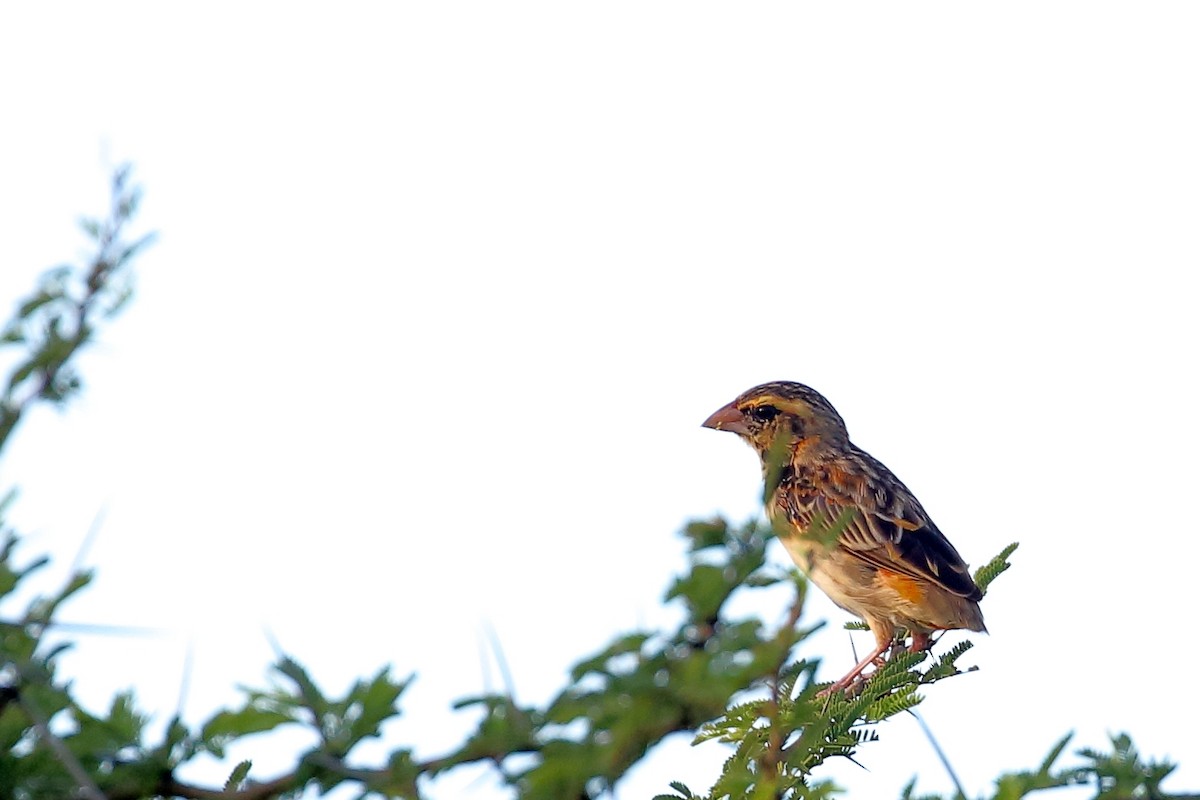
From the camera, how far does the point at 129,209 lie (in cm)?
217

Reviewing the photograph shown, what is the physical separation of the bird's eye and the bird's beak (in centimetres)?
9

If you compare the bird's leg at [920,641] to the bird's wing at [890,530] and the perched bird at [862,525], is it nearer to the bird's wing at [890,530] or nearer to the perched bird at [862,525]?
the perched bird at [862,525]

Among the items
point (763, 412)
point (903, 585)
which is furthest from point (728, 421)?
point (903, 585)

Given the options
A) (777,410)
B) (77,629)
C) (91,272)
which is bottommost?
(77,629)

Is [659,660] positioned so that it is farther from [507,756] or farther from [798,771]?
[798,771]

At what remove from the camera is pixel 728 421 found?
10.4 m

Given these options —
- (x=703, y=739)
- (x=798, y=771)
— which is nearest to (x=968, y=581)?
(x=703, y=739)

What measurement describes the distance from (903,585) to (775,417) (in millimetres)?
2208

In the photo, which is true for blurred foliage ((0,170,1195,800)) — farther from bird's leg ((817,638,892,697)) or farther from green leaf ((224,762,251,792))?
Result: bird's leg ((817,638,892,697))

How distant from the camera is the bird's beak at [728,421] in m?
10.4

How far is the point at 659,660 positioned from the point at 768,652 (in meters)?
0.14

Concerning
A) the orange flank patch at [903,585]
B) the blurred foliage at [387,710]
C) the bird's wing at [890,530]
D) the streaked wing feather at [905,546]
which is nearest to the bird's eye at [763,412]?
the bird's wing at [890,530]

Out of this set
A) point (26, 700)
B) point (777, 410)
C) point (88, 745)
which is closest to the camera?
point (26, 700)

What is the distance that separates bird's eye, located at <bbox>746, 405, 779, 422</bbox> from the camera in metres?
10.5
